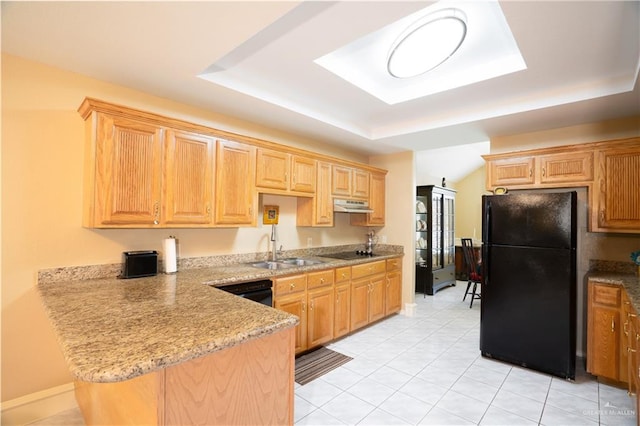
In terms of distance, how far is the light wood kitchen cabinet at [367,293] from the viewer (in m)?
3.87

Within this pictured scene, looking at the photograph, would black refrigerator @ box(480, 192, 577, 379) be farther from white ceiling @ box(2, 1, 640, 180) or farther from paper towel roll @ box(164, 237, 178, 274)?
paper towel roll @ box(164, 237, 178, 274)

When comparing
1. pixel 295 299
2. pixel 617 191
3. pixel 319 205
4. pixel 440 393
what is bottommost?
pixel 440 393

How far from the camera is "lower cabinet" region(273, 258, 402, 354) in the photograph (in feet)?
10.4

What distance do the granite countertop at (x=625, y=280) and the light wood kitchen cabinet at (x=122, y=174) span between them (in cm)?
348

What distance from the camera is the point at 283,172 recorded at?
343 centimetres

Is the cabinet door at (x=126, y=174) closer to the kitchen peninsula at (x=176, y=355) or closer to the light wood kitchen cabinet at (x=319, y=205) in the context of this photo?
the kitchen peninsula at (x=176, y=355)

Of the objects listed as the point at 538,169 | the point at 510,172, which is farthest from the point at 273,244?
the point at 538,169

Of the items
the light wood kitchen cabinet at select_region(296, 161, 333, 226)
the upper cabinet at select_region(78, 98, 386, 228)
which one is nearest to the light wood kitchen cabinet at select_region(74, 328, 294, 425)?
the upper cabinet at select_region(78, 98, 386, 228)

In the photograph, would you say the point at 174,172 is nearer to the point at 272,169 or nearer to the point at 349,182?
the point at 272,169

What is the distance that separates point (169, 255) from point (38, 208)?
95 cm

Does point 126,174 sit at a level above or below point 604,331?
above

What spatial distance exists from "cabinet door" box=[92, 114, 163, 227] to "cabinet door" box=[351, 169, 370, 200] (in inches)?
101

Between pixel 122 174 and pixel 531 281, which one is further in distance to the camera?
pixel 531 281

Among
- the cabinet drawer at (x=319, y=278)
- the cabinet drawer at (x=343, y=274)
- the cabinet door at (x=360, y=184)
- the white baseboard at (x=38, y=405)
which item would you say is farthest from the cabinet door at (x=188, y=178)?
the cabinet door at (x=360, y=184)
